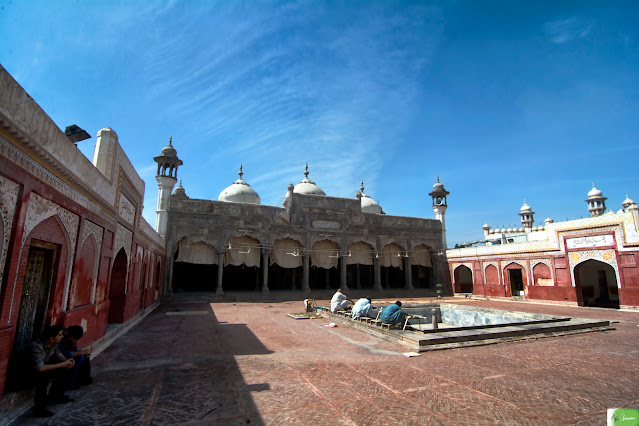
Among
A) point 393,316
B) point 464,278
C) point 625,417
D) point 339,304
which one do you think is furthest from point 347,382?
point 464,278

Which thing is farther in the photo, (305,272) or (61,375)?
(305,272)

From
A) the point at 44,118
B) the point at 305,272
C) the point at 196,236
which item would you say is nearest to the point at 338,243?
the point at 305,272

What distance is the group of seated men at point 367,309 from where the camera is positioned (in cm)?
1002

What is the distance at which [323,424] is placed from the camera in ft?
13.7

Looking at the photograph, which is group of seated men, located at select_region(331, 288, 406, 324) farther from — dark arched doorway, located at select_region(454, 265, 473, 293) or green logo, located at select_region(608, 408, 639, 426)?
dark arched doorway, located at select_region(454, 265, 473, 293)

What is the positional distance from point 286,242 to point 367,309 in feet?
41.8

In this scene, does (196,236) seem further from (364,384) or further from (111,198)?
(364,384)

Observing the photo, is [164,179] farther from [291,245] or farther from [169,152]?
[291,245]

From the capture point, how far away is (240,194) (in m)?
27.9

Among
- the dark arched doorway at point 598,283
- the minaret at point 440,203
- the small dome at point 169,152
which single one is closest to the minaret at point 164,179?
the small dome at point 169,152

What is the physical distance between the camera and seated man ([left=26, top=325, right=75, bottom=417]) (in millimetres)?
4352

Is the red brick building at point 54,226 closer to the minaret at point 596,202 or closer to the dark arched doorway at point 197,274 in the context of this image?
the dark arched doorway at point 197,274

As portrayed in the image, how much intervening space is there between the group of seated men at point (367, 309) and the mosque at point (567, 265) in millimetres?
14548

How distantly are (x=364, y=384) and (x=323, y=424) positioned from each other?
1608mm
